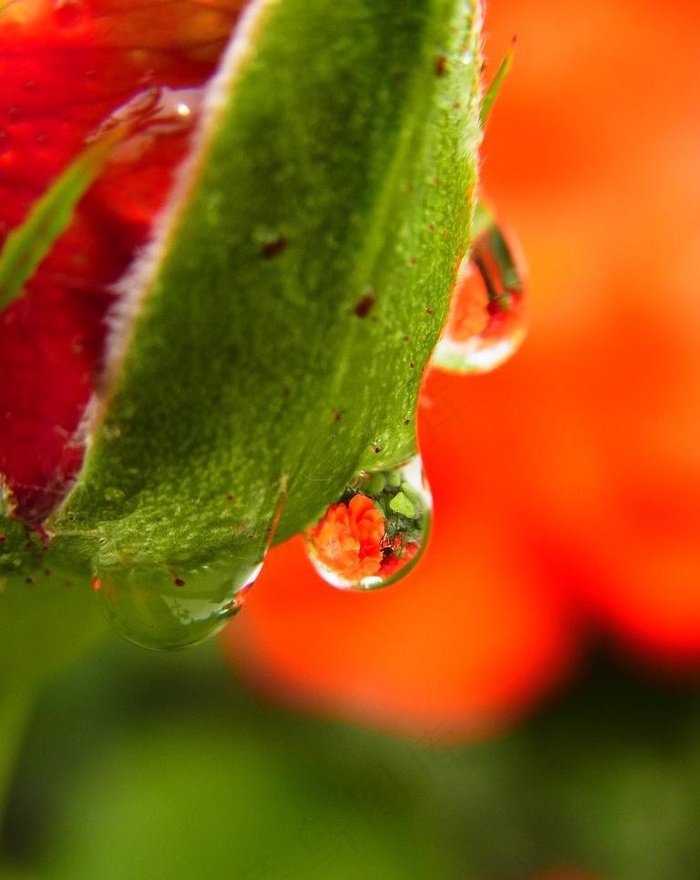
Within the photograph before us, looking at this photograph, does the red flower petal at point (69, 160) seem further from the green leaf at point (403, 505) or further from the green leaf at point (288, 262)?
the green leaf at point (403, 505)

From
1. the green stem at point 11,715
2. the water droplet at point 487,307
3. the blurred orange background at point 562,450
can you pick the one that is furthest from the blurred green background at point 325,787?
the water droplet at point 487,307

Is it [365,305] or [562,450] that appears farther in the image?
[562,450]

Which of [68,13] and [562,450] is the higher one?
[68,13]

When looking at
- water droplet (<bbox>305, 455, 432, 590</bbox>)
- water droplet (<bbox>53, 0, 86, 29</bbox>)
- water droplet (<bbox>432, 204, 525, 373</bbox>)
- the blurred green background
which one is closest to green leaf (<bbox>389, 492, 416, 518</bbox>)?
water droplet (<bbox>305, 455, 432, 590</bbox>)

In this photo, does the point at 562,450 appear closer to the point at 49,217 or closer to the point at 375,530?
the point at 375,530

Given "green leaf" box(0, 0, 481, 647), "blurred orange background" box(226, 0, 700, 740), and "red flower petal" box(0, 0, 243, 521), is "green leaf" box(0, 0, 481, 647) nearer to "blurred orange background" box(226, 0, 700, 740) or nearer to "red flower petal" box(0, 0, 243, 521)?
"red flower petal" box(0, 0, 243, 521)

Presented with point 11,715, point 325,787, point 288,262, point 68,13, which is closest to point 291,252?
point 288,262
